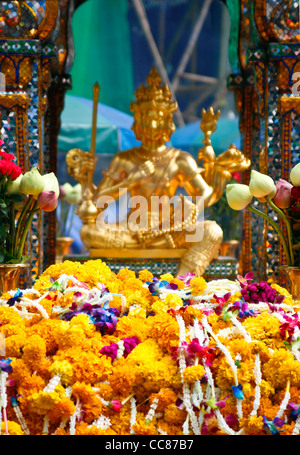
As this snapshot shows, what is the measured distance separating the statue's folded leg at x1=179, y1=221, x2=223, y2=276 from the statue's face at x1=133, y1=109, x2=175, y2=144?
2.54ft

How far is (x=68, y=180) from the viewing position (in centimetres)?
732

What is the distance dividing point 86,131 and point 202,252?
2.65m

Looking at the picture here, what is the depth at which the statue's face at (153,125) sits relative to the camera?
15.2 feet

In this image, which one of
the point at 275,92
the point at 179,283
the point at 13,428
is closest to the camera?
the point at 13,428

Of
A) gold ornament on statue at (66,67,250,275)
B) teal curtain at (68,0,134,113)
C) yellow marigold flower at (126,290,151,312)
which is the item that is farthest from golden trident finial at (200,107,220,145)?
teal curtain at (68,0,134,113)

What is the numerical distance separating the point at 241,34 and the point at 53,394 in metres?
3.59

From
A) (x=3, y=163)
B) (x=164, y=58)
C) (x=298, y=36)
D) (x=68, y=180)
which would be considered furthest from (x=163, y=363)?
(x=164, y=58)

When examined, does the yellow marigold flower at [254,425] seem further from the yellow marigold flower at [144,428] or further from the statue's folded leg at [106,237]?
the statue's folded leg at [106,237]

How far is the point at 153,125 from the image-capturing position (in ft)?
15.2

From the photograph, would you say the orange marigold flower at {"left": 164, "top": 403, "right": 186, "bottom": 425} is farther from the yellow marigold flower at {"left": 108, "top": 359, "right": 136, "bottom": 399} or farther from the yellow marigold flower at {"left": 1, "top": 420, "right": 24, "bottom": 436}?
the yellow marigold flower at {"left": 1, "top": 420, "right": 24, "bottom": 436}

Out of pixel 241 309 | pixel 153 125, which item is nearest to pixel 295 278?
pixel 241 309

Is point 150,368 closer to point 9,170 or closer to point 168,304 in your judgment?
point 168,304

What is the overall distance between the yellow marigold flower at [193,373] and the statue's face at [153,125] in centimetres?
340

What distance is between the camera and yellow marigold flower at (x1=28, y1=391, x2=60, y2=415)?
131 cm
